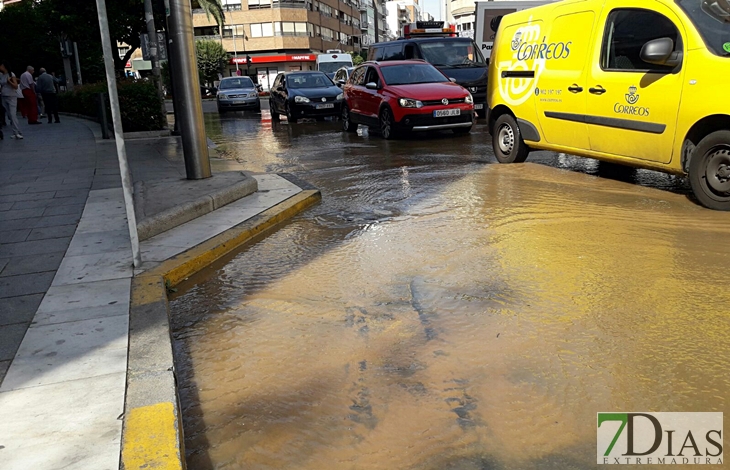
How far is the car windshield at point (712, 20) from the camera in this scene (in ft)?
18.6

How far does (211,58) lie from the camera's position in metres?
67.9

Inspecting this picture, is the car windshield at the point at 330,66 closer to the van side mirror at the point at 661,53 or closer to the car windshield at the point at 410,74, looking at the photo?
the car windshield at the point at 410,74

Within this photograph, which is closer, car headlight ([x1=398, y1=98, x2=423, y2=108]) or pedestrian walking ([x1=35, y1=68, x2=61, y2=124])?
car headlight ([x1=398, y1=98, x2=423, y2=108])

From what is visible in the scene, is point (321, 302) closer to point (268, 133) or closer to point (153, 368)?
point (153, 368)

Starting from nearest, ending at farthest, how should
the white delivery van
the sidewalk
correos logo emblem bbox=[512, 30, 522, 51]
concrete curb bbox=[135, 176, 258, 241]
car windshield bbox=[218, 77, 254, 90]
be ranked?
the sidewalk < concrete curb bbox=[135, 176, 258, 241] < correos logo emblem bbox=[512, 30, 522, 51] < the white delivery van < car windshield bbox=[218, 77, 254, 90]

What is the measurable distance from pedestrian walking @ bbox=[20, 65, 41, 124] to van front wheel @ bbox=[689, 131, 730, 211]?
740 inches

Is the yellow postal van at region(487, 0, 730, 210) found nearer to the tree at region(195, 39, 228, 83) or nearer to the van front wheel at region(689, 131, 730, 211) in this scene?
the van front wheel at region(689, 131, 730, 211)

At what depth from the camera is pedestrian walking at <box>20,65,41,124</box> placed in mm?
19141

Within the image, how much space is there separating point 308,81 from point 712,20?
49.4 ft

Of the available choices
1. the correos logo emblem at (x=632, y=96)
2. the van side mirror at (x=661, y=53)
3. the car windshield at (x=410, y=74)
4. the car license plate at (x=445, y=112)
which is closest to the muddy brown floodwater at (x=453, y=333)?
the correos logo emblem at (x=632, y=96)

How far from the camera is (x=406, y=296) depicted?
4.13 m

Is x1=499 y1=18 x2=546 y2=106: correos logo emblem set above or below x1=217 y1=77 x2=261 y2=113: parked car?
above

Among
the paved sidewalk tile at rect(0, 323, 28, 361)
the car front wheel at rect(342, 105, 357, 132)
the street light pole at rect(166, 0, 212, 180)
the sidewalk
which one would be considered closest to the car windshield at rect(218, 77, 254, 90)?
the car front wheel at rect(342, 105, 357, 132)

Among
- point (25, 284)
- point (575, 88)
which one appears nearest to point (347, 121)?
point (575, 88)
